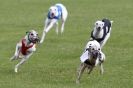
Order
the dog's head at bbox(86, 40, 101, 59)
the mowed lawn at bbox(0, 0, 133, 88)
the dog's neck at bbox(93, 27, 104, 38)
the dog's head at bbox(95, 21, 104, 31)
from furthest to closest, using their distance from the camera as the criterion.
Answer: the dog's neck at bbox(93, 27, 104, 38)
the dog's head at bbox(95, 21, 104, 31)
the mowed lawn at bbox(0, 0, 133, 88)
the dog's head at bbox(86, 40, 101, 59)

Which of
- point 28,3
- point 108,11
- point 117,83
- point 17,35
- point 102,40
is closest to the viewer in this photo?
point 117,83

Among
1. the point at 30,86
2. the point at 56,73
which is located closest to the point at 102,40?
the point at 56,73

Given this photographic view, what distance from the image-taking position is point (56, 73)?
43.1 ft

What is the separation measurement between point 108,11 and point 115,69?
643 inches

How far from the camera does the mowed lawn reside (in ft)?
39.6

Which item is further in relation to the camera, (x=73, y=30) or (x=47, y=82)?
(x=73, y=30)

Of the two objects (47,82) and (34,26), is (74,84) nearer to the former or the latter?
(47,82)

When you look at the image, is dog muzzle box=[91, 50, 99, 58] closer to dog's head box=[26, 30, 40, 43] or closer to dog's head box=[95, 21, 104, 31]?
dog's head box=[26, 30, 40, 43]

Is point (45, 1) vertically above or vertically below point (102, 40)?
below

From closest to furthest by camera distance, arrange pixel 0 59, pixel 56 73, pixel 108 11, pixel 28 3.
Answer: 1. pixel 56 73
2. pixel 0 59
3. pixel 108 11
4. pixel 28 3

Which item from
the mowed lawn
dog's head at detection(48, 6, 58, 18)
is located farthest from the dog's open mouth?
dog's head at detection(48, 6, 58, 18)

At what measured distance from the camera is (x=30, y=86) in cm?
1108

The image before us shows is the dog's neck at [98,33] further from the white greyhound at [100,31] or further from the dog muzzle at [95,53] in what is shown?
the dog muzzle at [95,53]

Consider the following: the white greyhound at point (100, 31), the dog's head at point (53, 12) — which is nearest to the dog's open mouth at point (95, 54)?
the white greyhound at point (100, 31)
